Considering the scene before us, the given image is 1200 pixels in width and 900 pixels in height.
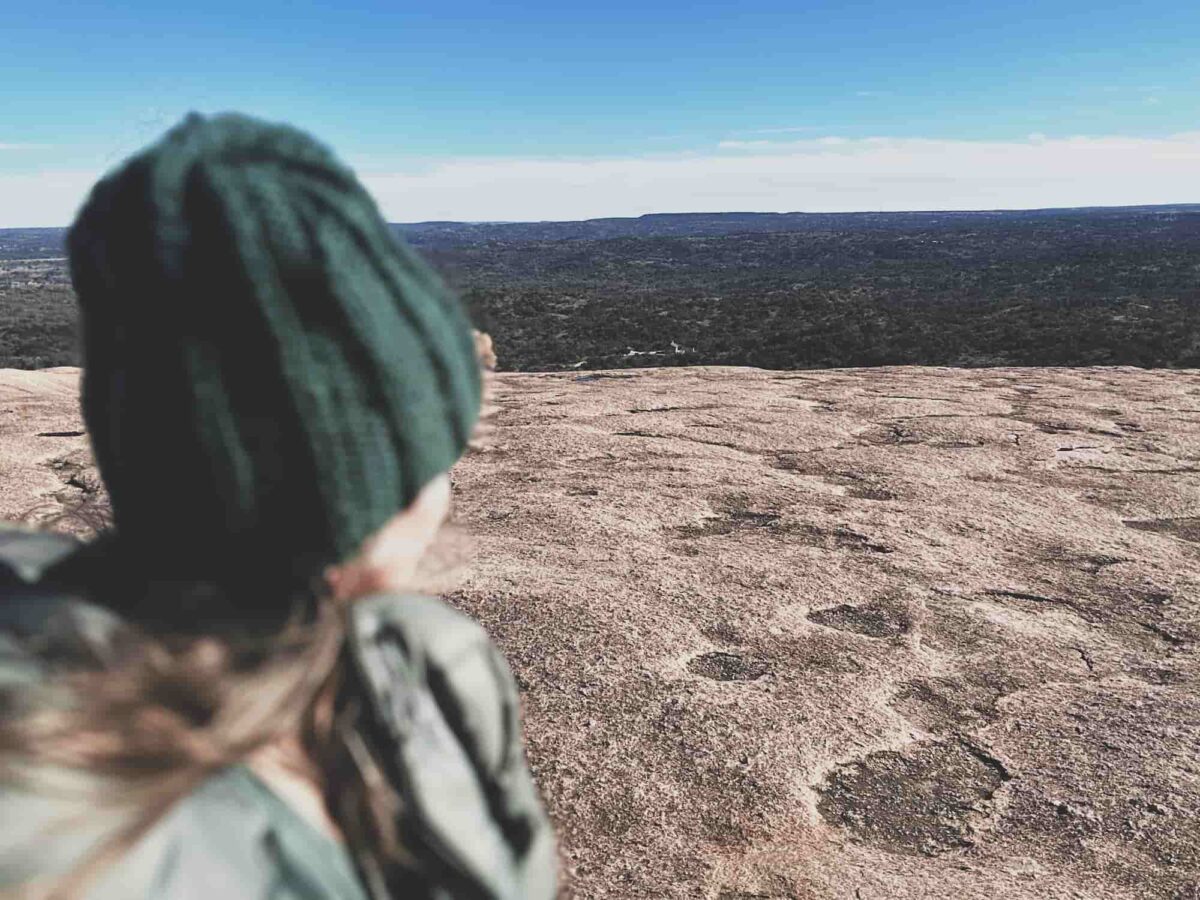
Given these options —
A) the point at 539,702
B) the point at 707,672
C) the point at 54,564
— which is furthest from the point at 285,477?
the point at 707,672

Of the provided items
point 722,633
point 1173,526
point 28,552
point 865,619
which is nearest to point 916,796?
point 722,633

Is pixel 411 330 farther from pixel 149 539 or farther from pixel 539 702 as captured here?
pixel 539 702

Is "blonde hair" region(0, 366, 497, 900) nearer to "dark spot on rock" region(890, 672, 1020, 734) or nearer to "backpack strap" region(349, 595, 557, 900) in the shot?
"backpack strap" region(349, 595, 557, 900)

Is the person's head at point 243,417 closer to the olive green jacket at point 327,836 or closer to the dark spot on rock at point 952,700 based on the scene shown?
the olive green jacket at point 327,836

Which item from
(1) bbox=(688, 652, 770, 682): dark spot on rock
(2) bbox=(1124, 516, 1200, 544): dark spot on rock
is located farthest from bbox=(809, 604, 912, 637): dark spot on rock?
(2) bbox=(1124, 516, 1200, 544): dark spot on rock

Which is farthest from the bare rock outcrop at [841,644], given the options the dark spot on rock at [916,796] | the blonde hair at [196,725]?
the blonde hair at [196,725]

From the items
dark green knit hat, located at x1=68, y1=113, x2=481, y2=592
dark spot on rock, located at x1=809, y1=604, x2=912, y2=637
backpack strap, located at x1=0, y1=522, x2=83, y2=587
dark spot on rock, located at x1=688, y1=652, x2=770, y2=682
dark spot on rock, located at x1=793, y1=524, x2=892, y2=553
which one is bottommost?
dark spot on rock, located at x1=809, y1=604, x2=912, y2=637
